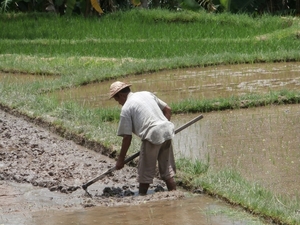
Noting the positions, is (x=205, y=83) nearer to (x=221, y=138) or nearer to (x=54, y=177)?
(x=221, y=138)

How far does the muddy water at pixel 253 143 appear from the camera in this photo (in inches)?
249

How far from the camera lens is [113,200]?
6016 mm

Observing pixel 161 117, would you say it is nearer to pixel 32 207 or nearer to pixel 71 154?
pixel 32 207

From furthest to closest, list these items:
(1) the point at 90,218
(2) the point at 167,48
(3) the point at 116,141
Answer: (2) the point at 167,48
(3) the point at 116,141
(1) the point at 90,218

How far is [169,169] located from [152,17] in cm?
1132

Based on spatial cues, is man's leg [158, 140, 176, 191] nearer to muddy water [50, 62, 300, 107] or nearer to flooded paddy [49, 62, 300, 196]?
flooded paddy [49, 62, 300, 196]

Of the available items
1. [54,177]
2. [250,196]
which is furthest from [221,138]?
[250,196]

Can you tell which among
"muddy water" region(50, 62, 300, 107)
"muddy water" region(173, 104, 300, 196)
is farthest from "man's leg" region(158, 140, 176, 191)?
"muddy water" region(50, 62, 300, 107)

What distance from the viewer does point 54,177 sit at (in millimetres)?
6844

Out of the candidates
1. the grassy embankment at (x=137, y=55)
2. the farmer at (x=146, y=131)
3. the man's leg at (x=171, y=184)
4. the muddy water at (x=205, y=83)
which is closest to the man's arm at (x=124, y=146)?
the farmer at (x=146, y=131)

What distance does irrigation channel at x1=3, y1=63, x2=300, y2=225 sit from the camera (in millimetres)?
5512

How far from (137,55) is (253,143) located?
19.3 ft

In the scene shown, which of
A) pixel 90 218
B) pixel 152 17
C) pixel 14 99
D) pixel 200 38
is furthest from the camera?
pixel 152 17

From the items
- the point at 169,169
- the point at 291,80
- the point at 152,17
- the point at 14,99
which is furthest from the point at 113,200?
the point at 152,17
